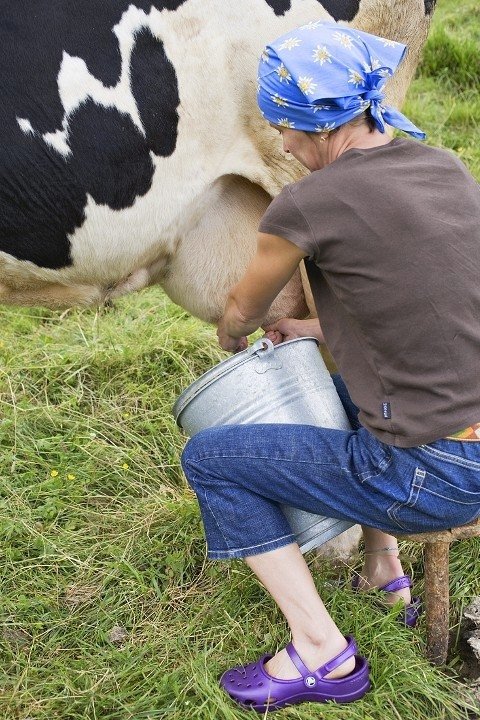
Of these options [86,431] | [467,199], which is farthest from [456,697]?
[86,431]

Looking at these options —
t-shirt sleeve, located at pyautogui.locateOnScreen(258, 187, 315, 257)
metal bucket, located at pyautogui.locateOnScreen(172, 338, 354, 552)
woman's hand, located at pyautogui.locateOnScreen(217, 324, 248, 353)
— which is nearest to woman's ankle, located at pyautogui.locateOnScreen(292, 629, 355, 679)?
metal bucket, located at pyautogui.locateOnScreen(172, 338, 354, 552)

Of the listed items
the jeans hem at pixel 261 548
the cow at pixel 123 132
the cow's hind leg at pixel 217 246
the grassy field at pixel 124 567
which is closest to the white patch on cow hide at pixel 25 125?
the cow at pixel 123 132

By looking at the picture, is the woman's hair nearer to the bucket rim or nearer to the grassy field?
the bucket rim

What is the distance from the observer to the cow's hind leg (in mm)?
2516

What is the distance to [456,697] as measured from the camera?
2.25 meters

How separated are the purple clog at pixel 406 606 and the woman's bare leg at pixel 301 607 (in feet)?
1.15

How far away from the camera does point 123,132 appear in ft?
7.47

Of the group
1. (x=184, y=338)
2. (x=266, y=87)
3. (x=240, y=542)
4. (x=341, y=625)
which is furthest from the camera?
(x=184, y=338)

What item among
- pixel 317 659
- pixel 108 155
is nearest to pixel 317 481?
pixel 317 659

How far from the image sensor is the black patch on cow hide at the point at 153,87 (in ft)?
7.46

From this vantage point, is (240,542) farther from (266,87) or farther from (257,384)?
(266,87)

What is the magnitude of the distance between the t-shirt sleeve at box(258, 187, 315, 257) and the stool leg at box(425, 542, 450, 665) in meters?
0.84

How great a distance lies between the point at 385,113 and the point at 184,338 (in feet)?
6.35

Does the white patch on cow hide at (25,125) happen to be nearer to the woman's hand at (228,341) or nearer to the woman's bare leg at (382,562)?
the woman's hand at (228,341)
